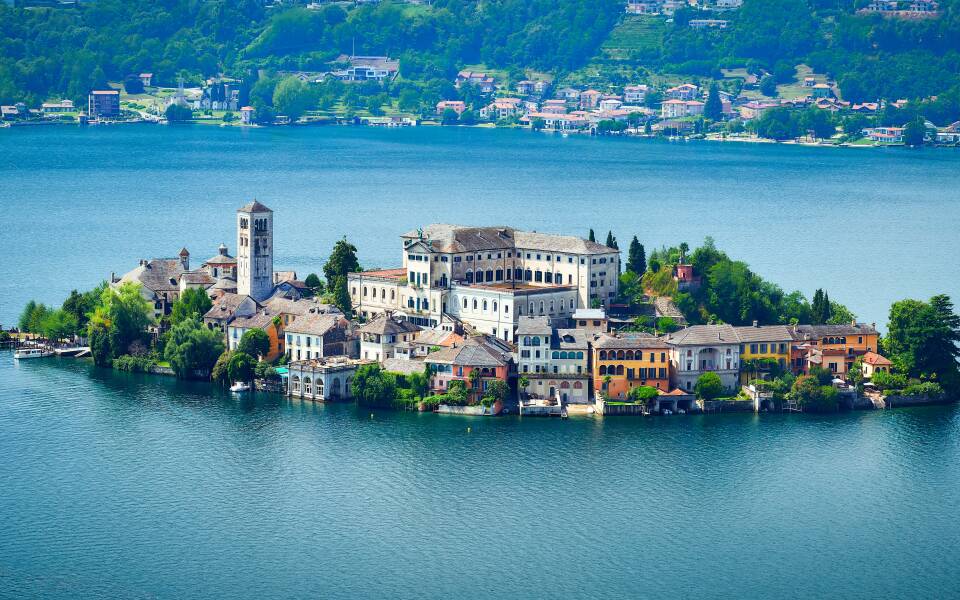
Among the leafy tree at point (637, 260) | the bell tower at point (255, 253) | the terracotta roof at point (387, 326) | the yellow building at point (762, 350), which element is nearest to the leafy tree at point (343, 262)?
the bell tower at point (255, 253)

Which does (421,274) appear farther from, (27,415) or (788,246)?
(788,246)

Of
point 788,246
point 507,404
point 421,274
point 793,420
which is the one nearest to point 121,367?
point 421,274

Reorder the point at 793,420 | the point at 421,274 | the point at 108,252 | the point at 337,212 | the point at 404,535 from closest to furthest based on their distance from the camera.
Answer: the point at 404,535 → the point at 793,420 → the point at 421,274 → the point at 108,252 → the point at 337,212

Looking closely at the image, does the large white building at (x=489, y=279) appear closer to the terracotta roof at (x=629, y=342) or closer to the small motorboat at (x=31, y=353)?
the terracotta roof at (x=629, y=342)

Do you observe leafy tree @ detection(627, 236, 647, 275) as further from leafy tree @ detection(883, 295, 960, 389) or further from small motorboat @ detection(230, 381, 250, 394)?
small motorboat @ detection(230, 381, 250, 394)

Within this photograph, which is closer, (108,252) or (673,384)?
(673,384)

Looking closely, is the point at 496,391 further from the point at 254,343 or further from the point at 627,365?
the point at 254,343

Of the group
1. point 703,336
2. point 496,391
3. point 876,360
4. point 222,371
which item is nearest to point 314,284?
point 222,371
